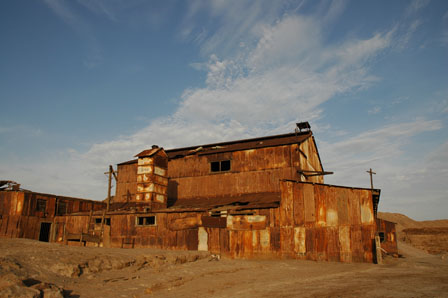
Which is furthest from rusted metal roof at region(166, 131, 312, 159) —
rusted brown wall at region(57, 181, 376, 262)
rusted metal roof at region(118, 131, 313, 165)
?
rusted brown wall at region(57, 181, 376, 262)

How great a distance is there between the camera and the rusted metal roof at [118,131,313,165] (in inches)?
1161

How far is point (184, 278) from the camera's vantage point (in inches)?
590

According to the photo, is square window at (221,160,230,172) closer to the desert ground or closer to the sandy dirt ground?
the desert ground

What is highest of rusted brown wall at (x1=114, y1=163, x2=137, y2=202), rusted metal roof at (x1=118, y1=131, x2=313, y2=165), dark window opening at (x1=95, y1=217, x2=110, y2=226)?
rusted metal roof at (x1=118, y1=131, x2=313, y2=165)

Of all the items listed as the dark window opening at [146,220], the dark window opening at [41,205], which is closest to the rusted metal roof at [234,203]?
the dark window opening at [146,220]

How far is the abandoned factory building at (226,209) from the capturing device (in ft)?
68.7

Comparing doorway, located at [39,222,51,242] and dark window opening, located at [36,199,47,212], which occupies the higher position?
dark window opening, located at [36,199,47,212]

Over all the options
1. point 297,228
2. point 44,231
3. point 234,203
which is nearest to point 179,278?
point 297,228

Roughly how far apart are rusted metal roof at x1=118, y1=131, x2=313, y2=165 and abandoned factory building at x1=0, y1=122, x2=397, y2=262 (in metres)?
0.10

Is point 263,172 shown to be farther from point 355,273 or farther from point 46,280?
point 46,280

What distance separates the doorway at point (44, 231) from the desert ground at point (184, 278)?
1511cm

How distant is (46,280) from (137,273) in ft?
13.4

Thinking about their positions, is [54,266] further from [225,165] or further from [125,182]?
[125,182]

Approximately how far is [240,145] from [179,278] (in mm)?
18812
